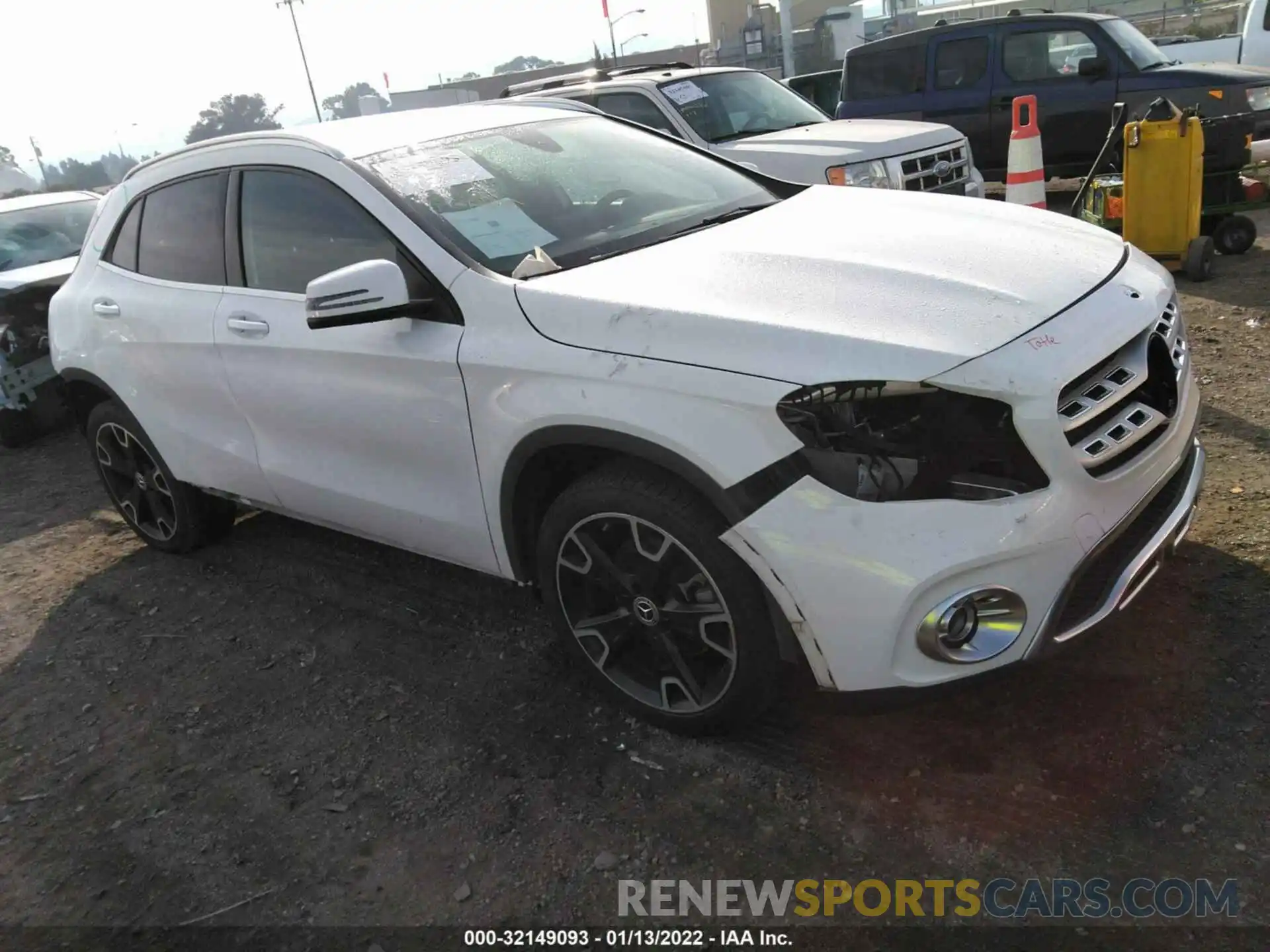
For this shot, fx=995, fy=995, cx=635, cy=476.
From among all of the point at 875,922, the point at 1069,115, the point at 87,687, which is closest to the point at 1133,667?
the point at 875,922

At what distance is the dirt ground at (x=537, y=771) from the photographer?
8.15 feet

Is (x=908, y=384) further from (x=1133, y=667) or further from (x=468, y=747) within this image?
(x=468, y=747)

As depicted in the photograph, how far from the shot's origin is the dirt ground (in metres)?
2.48

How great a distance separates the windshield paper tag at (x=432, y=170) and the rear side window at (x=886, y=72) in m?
8.51

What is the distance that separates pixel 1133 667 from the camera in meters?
2.94

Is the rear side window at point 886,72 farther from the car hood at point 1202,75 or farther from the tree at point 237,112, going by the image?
the tree at point 237,112

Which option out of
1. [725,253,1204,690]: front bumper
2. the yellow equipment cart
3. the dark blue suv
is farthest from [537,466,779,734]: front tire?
the dark blue suv

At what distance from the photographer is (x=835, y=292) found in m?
2.58

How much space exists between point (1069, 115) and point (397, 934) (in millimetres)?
9772

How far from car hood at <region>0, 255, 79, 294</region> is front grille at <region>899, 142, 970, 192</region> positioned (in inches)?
237

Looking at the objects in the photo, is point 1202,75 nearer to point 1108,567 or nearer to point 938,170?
point 938,170

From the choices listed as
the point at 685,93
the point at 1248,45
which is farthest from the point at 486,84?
the point at 685,93

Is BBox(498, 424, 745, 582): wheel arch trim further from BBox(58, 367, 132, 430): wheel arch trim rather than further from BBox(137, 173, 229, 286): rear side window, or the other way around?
BBox(58, 367, 132, 430): wheel arch trim

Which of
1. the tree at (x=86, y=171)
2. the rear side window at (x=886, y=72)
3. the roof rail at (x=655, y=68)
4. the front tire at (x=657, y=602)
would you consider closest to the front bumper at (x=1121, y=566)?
the front tire at (x=657, y=602)
